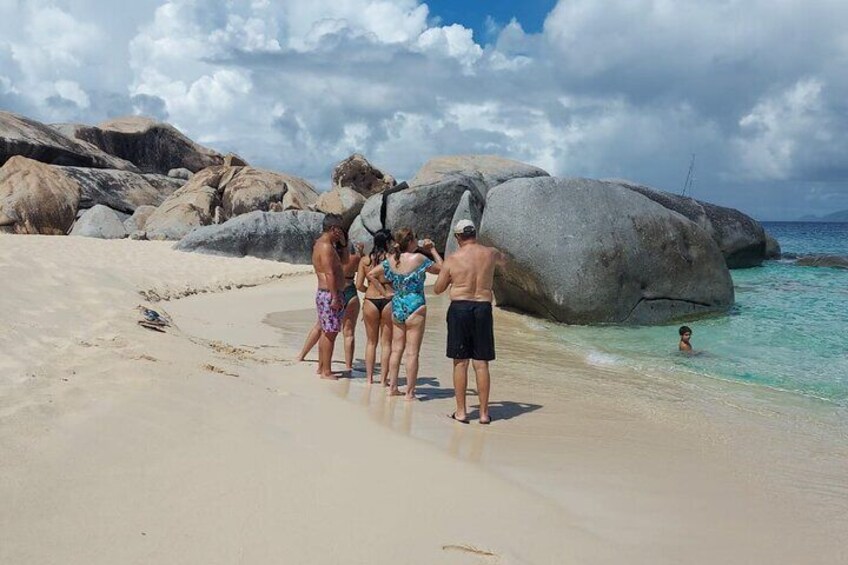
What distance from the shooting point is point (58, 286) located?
8.14 m

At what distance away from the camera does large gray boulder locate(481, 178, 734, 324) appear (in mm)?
11938

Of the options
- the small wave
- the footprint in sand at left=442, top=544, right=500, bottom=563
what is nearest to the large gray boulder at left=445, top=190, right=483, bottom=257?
the small wave

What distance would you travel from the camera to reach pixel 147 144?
34062 mm

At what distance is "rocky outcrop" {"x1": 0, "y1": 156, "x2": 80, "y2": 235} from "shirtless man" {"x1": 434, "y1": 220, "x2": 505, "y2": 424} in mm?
18863

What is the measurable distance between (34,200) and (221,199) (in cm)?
660

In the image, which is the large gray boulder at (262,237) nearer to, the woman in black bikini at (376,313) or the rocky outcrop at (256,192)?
the rocky outcrop at (256,192)

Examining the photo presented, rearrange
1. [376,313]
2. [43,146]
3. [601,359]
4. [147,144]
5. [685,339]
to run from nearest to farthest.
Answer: [376,313]
[601,359]
[685,339]
[43,146]
[147,144]

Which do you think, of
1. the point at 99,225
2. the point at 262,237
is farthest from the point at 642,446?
the point at 99,225

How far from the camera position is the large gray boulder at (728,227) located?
2239 cm

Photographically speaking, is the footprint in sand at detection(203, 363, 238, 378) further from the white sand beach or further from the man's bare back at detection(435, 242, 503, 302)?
the man's bare back at detection(435, 242, 503, 302)

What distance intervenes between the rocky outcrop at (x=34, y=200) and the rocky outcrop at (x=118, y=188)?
3.23 meters

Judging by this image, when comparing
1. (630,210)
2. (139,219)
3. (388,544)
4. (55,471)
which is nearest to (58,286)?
(55,471)

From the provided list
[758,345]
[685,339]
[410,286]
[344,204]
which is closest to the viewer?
[410,286]

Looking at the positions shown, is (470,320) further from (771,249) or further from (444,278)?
(771,249)
